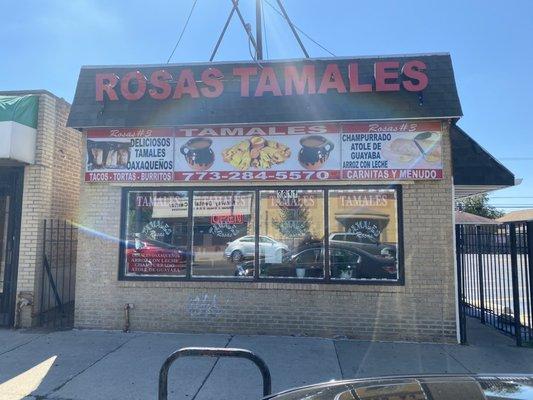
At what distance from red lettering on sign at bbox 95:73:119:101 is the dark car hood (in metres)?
6.51

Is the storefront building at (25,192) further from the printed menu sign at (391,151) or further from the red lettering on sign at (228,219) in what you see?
the printed menu sign at (391,151)

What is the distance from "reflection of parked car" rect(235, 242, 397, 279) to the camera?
23.8 feet

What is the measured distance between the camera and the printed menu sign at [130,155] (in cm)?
765

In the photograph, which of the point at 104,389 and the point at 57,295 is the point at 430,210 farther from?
the point at 57,295

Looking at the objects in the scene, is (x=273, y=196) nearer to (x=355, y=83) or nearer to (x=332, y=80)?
(x=332, y=80)

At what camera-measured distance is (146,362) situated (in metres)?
5.93

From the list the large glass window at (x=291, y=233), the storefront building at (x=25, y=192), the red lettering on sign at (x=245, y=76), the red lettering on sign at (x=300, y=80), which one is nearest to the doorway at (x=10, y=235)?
the storefront building at (x=25, y=192)

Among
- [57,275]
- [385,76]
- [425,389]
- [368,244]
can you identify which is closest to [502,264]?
[368,244]

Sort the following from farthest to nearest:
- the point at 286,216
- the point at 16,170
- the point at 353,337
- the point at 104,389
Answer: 1. the point at 16,170
2. the point at 286,216
3. the point at 353,337
4. the point at 104,389

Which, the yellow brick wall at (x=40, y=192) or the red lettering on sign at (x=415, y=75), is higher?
the red lettering on sign at (x=415, y=75)

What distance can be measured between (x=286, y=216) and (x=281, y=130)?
1.53 metres

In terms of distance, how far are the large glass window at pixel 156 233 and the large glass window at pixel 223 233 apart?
0.25 meters

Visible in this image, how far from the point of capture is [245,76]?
7516mm

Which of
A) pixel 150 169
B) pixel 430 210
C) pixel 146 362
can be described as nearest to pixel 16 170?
pixel 150 169
